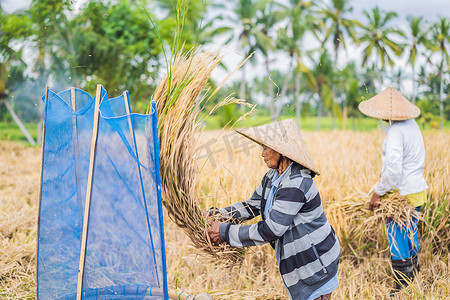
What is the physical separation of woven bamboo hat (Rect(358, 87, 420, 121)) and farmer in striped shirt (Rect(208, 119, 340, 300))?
1.25 m

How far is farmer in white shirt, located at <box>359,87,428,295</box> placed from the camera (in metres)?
2.60

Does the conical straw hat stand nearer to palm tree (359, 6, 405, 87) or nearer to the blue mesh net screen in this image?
the blue mesh net screen

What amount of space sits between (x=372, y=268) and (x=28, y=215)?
3.21m

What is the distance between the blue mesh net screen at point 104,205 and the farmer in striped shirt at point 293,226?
370mm

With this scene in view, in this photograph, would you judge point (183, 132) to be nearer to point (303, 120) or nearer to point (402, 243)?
point (402, 243)

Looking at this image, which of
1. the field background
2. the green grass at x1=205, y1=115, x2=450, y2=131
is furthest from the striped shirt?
the field background

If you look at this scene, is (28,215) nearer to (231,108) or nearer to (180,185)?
(180,185)

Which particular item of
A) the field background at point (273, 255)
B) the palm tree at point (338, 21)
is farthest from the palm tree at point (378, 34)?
the field background at point (273, 255)

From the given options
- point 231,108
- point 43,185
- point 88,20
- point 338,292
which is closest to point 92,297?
point 43,185

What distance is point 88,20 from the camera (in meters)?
13.1

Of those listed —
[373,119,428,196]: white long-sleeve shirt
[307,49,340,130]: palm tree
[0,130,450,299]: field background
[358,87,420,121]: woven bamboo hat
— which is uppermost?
[307,49,340,130]: palm tree

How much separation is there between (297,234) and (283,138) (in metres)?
0.42

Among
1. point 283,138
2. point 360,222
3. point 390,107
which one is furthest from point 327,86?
point 283,138

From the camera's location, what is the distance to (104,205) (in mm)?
1638
